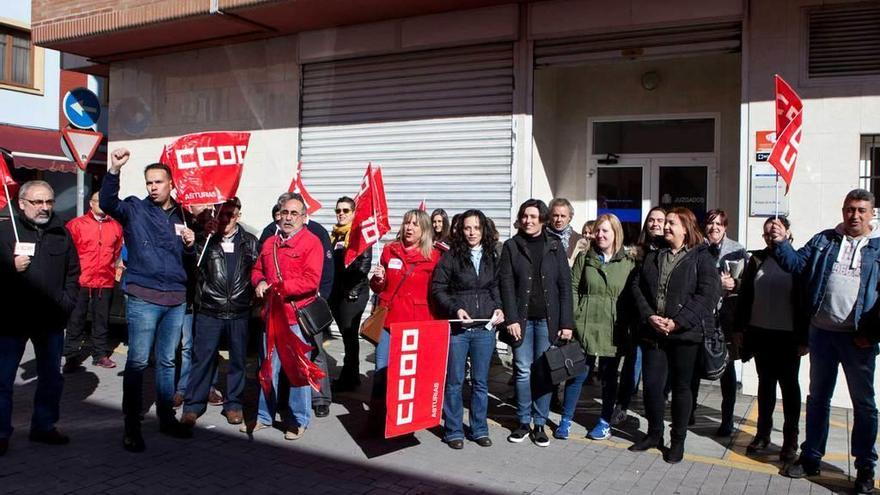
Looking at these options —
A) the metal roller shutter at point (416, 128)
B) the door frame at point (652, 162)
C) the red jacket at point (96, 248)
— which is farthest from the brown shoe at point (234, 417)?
the door frame at point (652, 162)

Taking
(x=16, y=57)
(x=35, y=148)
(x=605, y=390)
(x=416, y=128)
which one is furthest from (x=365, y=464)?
(x=16, y=57)

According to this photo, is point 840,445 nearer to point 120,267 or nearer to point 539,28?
point 539,28

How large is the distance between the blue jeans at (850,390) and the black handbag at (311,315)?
351cm

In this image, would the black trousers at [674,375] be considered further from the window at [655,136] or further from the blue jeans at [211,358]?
the window at [655,136]

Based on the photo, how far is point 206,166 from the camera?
5992 millimetres

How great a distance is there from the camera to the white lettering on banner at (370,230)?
652cm

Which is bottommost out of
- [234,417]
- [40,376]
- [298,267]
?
[234,417]

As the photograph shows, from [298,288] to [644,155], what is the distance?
622cm

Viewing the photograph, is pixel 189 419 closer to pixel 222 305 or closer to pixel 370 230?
pixel 222 305

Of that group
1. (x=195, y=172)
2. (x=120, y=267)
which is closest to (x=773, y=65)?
(x=195, y=172)

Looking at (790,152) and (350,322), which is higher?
(790,152)

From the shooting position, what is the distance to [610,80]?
33.9 ft

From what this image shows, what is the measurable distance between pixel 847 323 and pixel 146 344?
15.9 feet

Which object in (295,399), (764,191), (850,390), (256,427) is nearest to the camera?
(850,390)
